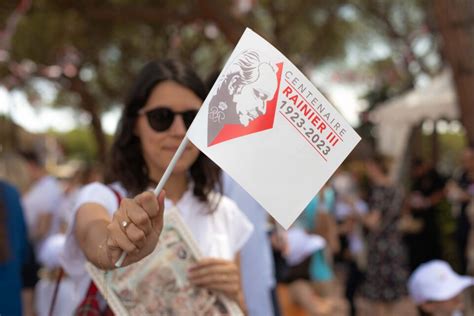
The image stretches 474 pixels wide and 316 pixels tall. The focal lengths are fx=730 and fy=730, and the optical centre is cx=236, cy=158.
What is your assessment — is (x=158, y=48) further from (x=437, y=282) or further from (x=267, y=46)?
(x=267, y=46)

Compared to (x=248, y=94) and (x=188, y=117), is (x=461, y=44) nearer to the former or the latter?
(x=188, y=117)

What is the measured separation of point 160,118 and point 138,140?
205mm

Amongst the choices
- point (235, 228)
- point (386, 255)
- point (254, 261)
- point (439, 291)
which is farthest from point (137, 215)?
point (386, 255)

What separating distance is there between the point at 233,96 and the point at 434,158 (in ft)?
40.0

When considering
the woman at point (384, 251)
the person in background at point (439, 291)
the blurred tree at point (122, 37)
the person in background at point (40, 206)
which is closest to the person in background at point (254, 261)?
the person in background at point (439, 291)

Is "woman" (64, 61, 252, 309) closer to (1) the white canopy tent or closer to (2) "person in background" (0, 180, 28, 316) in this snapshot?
(2) "person in background" (0, 180, 28, 316)

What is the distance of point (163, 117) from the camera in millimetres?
2033

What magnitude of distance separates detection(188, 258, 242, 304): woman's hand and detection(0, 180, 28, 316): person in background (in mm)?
803

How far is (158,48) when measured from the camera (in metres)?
17.4

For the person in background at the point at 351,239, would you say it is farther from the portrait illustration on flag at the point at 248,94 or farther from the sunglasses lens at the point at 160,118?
the portrait illustration on flag at the point at 248,94

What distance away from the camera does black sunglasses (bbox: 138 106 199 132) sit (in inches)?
79.6

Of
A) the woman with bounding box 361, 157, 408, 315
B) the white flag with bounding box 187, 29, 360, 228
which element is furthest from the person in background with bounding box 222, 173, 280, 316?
the woman with bounding box 361, 157, 408, 315

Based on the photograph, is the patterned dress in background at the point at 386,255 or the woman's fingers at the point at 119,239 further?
the patterned dress in background at the point at 386,255

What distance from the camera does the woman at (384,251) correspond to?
6.35 m
